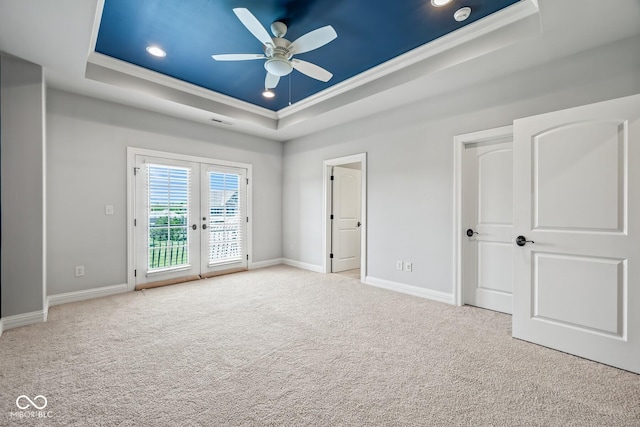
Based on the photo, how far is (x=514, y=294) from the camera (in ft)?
8.44

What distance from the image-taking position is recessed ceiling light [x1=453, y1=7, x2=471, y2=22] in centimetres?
246

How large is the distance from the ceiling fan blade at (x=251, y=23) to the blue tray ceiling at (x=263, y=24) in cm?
29

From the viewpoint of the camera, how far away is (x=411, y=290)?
389 cm

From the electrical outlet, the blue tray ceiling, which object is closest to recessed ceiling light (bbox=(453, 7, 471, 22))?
the blue tray ceiling

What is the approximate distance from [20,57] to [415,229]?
15.8ft

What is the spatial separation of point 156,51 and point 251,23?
1.63 m

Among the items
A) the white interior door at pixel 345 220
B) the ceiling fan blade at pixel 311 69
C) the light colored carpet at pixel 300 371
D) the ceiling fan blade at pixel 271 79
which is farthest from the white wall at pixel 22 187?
the white interior door at pixel 345 220

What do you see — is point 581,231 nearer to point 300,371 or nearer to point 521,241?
point 521,241

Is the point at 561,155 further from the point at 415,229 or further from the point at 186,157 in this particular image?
the point at 186,157

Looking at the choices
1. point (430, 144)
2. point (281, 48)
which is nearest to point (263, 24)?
point (281, 48)

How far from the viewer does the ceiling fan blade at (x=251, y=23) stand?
205cm

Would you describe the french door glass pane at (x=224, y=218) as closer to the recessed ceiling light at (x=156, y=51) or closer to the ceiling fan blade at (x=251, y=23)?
the recessed ceiling light at (x=156, y=51)

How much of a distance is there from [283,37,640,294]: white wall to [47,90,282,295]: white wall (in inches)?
113

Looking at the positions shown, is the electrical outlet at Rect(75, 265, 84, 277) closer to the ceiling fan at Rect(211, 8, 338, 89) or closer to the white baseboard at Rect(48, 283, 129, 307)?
the white baseboard at Rect(48, 283, 129, 307)
